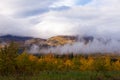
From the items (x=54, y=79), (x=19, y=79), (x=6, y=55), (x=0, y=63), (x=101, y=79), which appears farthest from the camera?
(x=6, y=55)

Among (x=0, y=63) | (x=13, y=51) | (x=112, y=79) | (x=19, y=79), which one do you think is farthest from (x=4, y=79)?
(x=13, y=51)

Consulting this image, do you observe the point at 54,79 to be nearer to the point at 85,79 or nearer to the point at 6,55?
the point at 85,79

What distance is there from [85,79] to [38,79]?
3445mm

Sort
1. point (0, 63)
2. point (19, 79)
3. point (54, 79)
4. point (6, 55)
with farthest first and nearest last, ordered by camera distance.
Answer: point (6, 55), point (0, 63), point (54, 79), point (19, 79)

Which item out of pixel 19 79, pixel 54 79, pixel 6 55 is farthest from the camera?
pixel 6 55

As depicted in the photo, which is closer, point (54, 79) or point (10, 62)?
point (54, 79)

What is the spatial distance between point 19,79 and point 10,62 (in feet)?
59.6

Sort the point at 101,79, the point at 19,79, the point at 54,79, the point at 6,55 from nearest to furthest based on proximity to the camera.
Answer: the point at 19,79 → the point at 54,79 → the point at 101,79 → the point at 6,55

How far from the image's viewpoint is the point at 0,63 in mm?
36156

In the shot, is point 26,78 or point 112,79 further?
A: point 112,79

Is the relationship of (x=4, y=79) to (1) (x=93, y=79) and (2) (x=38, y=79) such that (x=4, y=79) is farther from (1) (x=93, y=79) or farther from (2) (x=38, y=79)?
(1) (x=93, y=79)

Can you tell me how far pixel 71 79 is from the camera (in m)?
20.5

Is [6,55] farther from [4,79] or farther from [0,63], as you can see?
[4,79]

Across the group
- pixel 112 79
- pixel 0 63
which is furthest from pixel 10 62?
pixel 112 79
